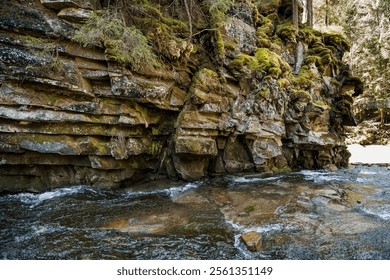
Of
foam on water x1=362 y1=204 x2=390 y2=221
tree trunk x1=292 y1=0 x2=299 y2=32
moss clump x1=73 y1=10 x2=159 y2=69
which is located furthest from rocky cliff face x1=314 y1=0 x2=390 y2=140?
moss clump x1=73 y1=10 x2=159 y2=69

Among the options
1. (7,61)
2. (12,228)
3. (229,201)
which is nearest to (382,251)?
(229,201)

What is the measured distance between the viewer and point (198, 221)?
7250 millimetres

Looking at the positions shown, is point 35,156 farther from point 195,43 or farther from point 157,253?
point 195,43

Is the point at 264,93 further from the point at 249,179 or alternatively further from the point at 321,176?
the point at 321,176

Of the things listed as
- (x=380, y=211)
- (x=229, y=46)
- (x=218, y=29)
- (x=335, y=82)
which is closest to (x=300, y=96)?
(x=335, y=82)

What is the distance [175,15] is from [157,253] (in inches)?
446

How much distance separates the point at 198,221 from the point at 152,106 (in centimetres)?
543

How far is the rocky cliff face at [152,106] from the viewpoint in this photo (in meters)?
8.55

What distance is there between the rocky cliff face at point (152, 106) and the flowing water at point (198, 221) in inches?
50.8

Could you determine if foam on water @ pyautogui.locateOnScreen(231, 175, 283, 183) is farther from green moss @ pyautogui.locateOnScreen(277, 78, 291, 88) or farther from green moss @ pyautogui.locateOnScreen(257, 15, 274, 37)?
green moss @ pyautogui.locateOnScreen(257, 15, 274, 37)

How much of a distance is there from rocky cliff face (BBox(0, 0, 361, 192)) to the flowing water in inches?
50.8

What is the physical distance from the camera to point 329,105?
15.7 m

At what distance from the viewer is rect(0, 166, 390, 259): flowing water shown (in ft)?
18.3

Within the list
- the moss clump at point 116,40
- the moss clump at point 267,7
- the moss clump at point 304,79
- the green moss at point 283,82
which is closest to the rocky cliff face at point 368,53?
the moss clump at point 267,7
